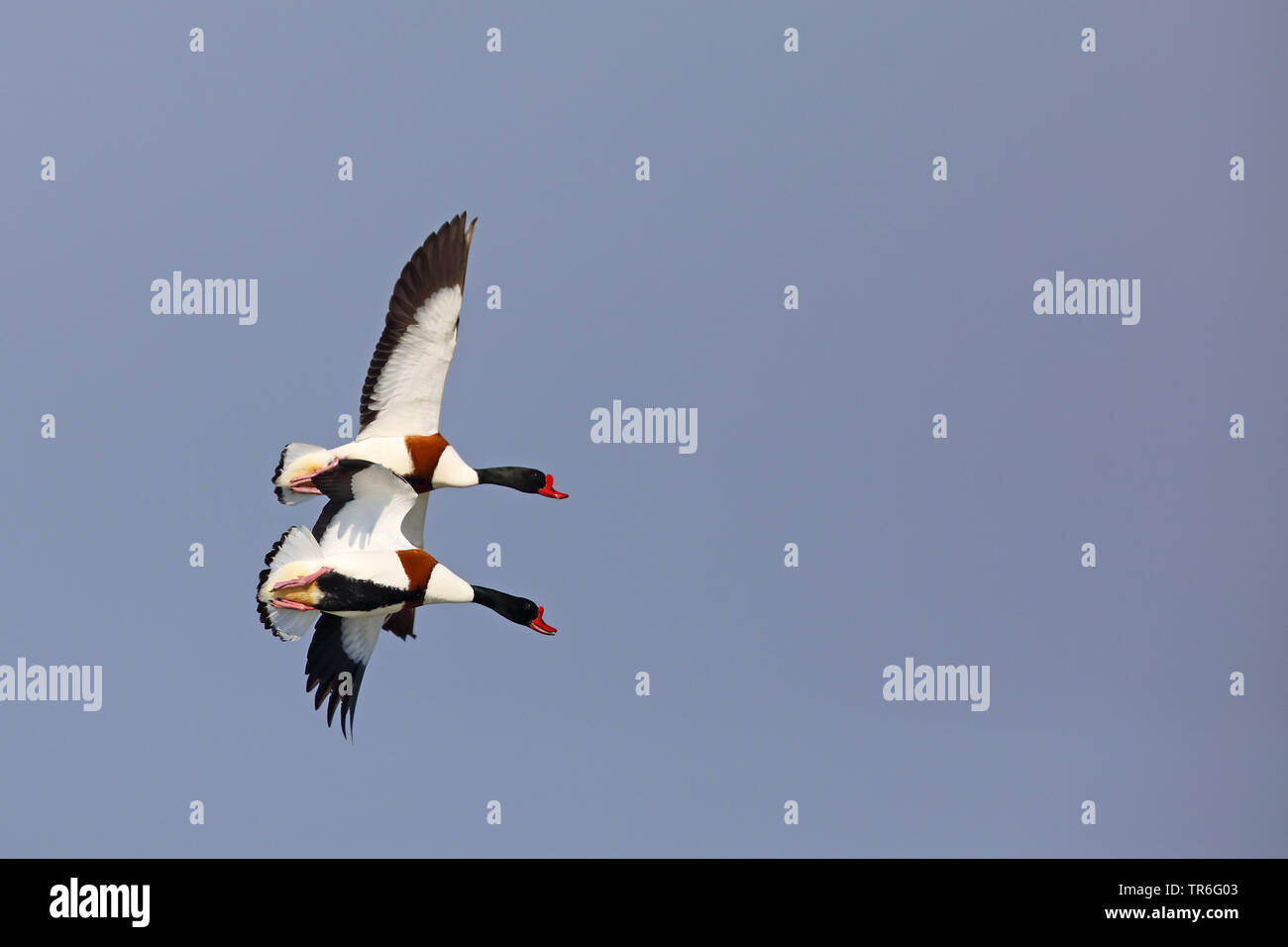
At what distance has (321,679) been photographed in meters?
19.4

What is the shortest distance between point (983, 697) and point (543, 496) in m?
12.7

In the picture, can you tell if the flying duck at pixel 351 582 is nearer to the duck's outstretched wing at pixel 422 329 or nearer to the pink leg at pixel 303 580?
the pink leg at pixel 303 580

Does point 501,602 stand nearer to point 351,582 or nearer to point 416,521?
point 416,521

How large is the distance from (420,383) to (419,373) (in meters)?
0.10

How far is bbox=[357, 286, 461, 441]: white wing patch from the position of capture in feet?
60.7

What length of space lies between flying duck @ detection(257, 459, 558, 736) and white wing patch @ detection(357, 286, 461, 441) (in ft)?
2.45

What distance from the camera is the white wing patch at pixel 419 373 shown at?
18516 millimetres

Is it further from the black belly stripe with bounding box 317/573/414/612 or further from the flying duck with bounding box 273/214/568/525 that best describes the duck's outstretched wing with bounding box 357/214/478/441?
the black belly stripe with bounding box 317/573/414/612

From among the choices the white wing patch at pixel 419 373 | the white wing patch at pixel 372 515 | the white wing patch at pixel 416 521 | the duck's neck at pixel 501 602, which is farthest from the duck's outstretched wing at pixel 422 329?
the duck's neck at pixel 501 602

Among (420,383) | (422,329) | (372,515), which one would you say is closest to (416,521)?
(372,515)

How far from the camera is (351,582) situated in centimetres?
1747
